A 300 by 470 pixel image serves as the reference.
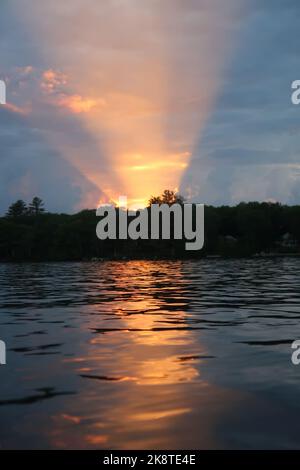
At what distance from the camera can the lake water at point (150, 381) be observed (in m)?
6.74

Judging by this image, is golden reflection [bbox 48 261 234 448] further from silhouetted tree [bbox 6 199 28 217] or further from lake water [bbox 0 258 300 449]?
silhouetted tree [bbox 6 199 28 217]

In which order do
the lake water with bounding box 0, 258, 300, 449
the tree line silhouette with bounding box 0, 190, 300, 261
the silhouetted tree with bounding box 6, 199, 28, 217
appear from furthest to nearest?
1. the silhouetted tree with bounding box 6, 199, 28, 217
2. the tree line silhouette with bounding box 0, 190, 300, 261
3. the lake water with bounding box 0, 258, 300, 449

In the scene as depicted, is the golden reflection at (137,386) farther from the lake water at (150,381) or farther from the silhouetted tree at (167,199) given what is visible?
the silhouetted tree at (167,199)

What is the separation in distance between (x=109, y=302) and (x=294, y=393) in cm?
1448

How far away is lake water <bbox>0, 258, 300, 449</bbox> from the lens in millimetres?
6742

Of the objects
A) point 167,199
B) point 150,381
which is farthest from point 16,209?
point 150,381

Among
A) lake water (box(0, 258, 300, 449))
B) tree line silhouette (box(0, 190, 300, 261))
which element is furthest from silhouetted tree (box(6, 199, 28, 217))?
lake water (box(0, 258, 300, 449))

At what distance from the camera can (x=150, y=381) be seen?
9.12 metres

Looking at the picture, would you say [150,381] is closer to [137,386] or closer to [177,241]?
[137,386]

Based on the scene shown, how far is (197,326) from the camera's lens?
1495 cm

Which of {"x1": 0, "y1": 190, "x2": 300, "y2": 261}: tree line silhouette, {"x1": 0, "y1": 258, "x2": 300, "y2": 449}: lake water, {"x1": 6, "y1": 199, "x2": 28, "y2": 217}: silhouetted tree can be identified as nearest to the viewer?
{"x1": 0, "y1": 258, "x2": 300, "y2": 449}: lake water

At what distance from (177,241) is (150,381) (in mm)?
112156

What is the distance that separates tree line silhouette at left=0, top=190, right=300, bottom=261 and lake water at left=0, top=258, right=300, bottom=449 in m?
102

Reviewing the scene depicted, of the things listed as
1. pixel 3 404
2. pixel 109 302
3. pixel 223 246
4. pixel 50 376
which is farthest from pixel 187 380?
pixel 223 246
